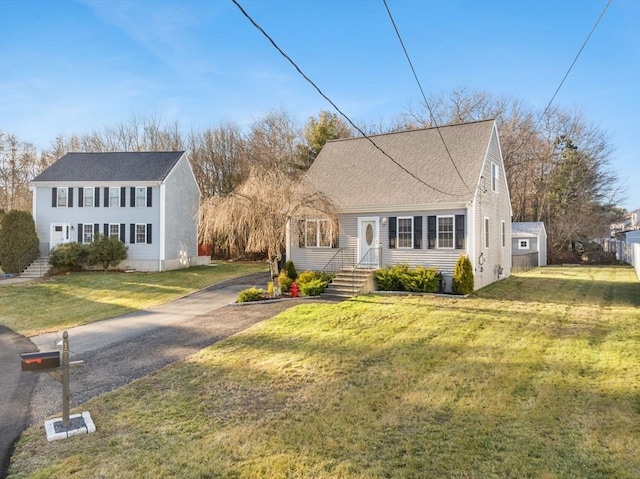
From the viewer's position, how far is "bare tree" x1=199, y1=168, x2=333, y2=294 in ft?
44.5

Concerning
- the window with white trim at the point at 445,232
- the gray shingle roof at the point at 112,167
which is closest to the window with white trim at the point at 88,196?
the gray shingle roof at the point at 112,167

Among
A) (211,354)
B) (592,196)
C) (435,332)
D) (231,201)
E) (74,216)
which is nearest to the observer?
(211,354)

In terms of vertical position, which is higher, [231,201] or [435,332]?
[231,201]

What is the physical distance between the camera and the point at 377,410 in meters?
5.23

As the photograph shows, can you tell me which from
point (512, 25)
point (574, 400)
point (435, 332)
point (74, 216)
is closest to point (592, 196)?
point (512, 25)

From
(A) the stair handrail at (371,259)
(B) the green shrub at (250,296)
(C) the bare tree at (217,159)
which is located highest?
(C) the bare tree at (217,159)

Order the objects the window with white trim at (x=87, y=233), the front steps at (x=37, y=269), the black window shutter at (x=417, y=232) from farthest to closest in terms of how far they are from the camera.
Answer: the window with white trim at (x=87, y=233) → the front steps at (x=37, y=269) → the black window shutter at (x=417, y=232)

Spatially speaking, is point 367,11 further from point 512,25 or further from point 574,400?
point 574,400

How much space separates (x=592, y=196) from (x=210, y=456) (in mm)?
44642

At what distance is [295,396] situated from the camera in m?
5.79

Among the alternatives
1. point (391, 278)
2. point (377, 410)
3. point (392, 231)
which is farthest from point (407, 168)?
point (377, 410)

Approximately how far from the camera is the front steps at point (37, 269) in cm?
2139

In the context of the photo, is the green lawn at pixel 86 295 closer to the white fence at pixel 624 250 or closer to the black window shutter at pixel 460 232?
the black window shutter at pixel 460 232

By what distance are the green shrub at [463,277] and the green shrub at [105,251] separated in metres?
17.8
